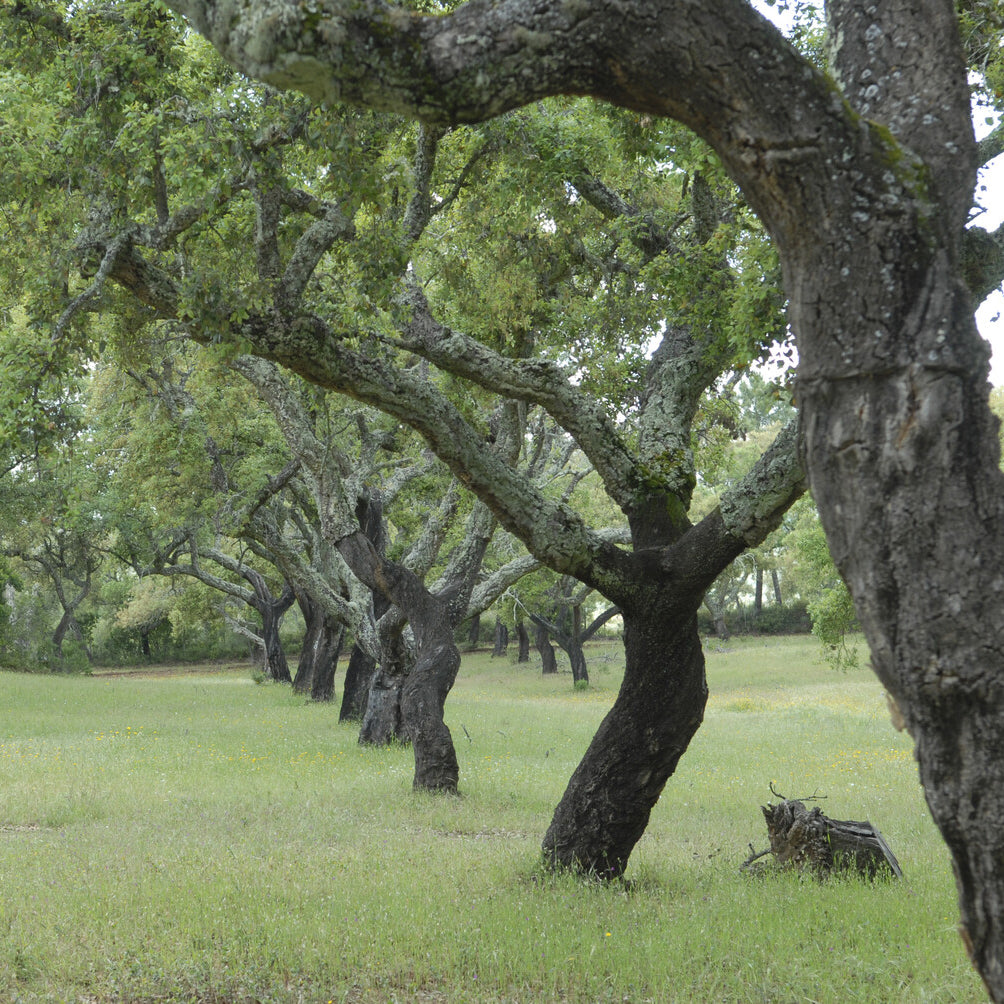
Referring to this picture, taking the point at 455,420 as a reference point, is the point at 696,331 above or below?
above

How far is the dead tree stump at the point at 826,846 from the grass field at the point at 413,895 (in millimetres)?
310

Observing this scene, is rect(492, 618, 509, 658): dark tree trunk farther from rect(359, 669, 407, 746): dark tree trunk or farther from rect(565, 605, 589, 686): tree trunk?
rect(359, 669, 407, 746): dark tree trunk

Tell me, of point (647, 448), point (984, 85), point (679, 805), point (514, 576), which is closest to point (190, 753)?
point (514, 576)

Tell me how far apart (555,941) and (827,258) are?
193 inches

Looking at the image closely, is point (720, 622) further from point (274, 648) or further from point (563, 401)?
point (563, 401)

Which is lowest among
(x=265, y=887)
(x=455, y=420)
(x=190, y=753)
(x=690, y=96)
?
(x=190, y=753)

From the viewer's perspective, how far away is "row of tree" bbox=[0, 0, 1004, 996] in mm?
3279

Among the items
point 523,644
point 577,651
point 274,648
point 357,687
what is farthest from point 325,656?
point 523,644

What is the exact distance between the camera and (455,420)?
7.79 meters

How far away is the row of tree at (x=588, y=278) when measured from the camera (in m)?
3.28

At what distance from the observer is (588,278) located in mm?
15320

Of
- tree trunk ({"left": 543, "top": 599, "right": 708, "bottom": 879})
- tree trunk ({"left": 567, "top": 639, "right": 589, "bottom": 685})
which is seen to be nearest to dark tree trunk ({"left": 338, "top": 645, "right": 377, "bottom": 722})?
tree trunk ({"left": 543, "top": 599, "right": 708, "bottom": 879})

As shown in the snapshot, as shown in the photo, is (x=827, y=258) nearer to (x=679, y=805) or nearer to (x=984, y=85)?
(x=984, y=85)

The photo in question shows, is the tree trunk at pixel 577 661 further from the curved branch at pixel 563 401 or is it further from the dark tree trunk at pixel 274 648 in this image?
the curved branch at pixel 563 401
